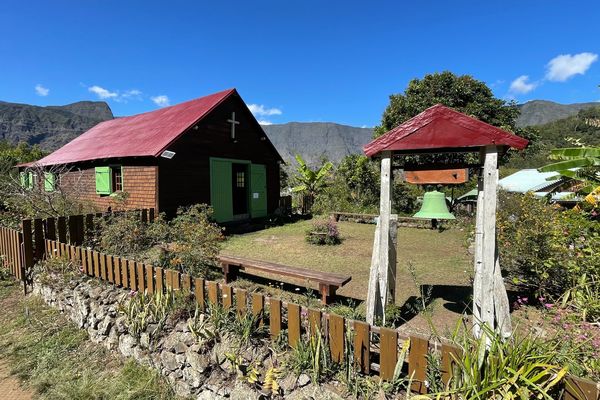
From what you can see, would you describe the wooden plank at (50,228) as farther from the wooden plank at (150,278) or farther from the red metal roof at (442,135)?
the red metal roof at (442,135)

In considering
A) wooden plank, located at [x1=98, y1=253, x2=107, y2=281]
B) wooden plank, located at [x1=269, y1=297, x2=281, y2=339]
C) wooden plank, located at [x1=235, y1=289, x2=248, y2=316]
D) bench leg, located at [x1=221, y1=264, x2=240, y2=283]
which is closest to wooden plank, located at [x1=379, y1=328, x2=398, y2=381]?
wooden plank, located at [x1=269, y1=297, x2=281, y2=339]

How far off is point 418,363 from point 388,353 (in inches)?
8.9

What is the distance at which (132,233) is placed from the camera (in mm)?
6617

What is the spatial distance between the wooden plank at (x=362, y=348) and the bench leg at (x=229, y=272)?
3700mm

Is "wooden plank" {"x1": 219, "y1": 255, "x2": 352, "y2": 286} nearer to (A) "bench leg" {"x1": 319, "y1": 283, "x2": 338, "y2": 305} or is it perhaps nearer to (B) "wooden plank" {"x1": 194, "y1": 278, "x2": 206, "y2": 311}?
(A) "bench leg" {"x1": 319, "y1": 283, "x2": 338, "y2": 305}

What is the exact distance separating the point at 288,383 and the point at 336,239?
7.56m

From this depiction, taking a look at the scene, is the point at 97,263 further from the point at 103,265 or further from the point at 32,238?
the point at 32,238

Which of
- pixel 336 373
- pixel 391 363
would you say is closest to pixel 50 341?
pixel 336 373

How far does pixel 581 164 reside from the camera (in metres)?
3.81

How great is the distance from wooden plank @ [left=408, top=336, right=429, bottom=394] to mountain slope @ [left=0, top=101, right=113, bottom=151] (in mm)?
101301

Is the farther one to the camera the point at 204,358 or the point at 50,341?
the point at 50,341

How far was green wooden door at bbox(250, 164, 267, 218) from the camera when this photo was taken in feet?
47.1

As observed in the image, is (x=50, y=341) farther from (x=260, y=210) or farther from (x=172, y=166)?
(x=260, y=210)

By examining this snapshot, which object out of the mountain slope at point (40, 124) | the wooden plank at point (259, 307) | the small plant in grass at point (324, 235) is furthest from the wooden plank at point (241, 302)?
the mountain slope at point (40, 124)
